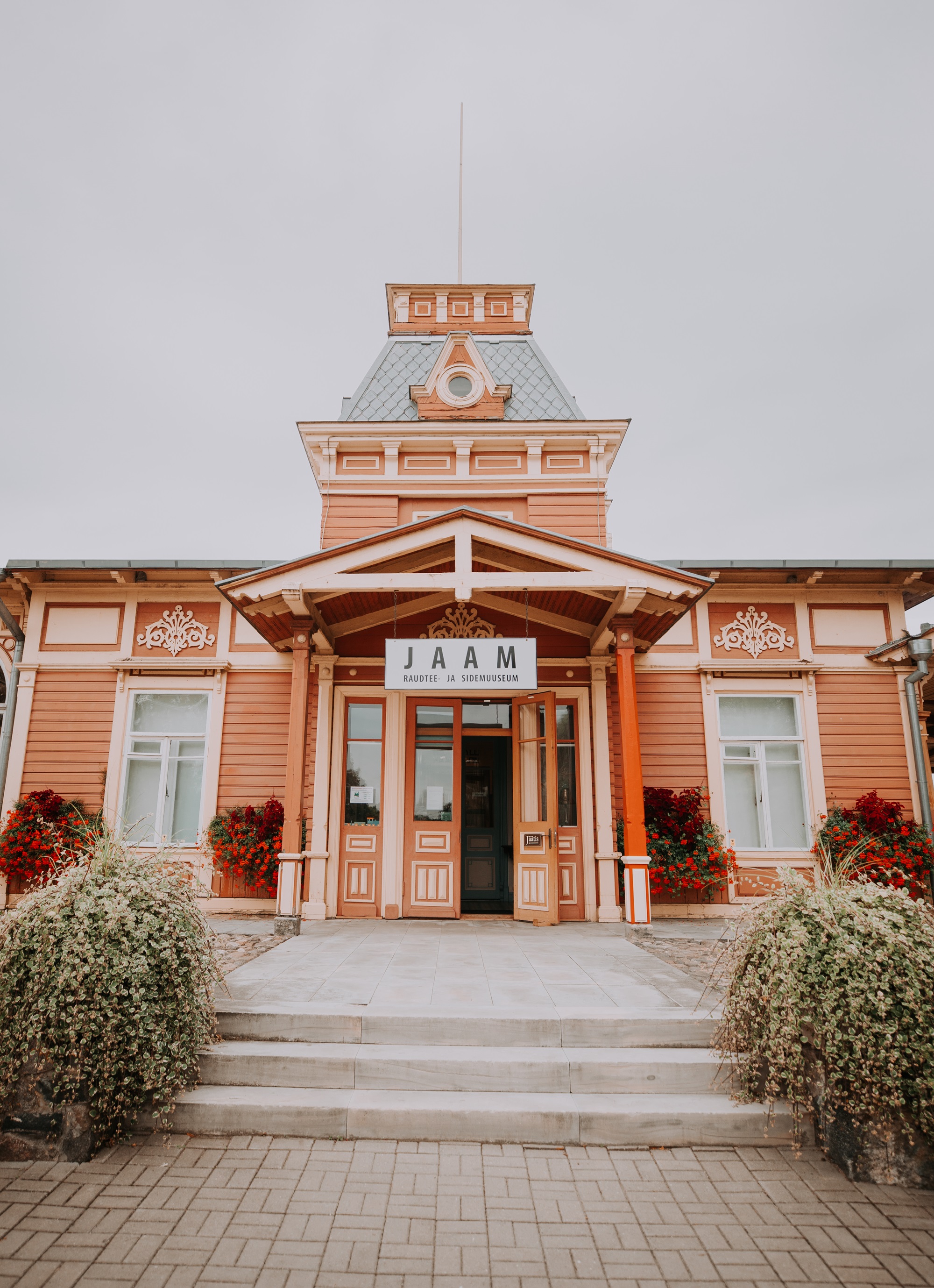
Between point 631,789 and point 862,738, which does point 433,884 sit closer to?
point 631,789

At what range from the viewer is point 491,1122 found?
126 inches

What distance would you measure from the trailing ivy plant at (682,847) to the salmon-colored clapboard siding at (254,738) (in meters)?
4.18

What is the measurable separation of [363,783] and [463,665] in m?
2.50

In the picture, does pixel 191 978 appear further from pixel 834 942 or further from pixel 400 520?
pixel 400 520

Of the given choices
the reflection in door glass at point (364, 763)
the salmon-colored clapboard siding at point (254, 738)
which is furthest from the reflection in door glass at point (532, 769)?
the salmon-colored clapboard siding at point (254, 738)

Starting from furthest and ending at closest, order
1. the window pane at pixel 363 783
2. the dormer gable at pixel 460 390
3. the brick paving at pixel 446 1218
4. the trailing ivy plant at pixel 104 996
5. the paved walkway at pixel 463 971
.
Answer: the dormer gable at pixel 460 390 → the window pane at pixel 363 783 → the paved walkway at pixel 463 971 → the trailing ivy plant at pixel 104 996 → the brick paving at pixel 446 1218

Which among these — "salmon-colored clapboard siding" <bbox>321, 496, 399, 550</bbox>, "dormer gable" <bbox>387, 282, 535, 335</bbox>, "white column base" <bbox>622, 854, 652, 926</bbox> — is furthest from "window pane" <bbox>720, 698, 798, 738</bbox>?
"dormer gable" <bbox>387, 282, 535, 335</bbox>

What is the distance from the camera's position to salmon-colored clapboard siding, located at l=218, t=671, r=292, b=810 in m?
8.13

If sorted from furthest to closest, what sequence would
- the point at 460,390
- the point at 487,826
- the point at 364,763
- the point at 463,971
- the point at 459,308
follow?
the point at 459,308
the point at 460,390
the point at 487,826
the point at 364,763
the point at 463,971

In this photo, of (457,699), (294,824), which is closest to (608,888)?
(457,699)

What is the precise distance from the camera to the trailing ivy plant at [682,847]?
24.4 feet

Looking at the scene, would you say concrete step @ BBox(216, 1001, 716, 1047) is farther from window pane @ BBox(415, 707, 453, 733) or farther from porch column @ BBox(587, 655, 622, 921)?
window pane @ BBox(415, 707, 453, 733)

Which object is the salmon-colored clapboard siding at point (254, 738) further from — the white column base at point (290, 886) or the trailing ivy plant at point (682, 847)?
the trailing ivy plant at point (682, 847)

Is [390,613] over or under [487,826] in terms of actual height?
over
